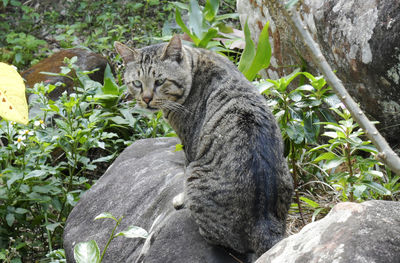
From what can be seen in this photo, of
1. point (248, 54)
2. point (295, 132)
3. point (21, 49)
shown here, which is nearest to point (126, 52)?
point (248, 54)

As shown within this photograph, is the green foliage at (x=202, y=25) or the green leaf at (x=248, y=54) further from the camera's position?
the green foliage at (x=202, y=25)

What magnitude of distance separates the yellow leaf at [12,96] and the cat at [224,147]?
1928mm

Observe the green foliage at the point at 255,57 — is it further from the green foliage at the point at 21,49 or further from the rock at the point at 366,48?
the green foliage at the point at 21,49

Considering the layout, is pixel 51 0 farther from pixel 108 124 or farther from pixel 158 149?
pixel 158 149

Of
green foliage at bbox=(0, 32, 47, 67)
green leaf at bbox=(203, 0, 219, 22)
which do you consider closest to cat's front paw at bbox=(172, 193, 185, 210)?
green leaf at bbox=(203, 0, 219, 22)

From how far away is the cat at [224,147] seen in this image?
9.36ft

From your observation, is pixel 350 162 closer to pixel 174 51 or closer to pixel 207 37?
pixel 174 51

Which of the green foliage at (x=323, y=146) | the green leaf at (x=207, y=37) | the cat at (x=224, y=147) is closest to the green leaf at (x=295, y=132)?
the green foliage at (x=323, y=146)

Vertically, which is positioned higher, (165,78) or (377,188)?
(165,78)

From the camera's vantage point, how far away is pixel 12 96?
3.45ft

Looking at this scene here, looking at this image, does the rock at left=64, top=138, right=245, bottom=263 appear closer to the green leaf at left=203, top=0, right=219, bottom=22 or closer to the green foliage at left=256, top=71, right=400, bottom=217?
the green foliage at left=256, top=71, right=400, bottom=217

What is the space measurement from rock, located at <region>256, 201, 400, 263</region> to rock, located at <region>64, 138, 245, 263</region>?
77cm

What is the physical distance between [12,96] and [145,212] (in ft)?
8.88

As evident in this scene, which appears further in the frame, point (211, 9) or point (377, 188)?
point (211, 9)
